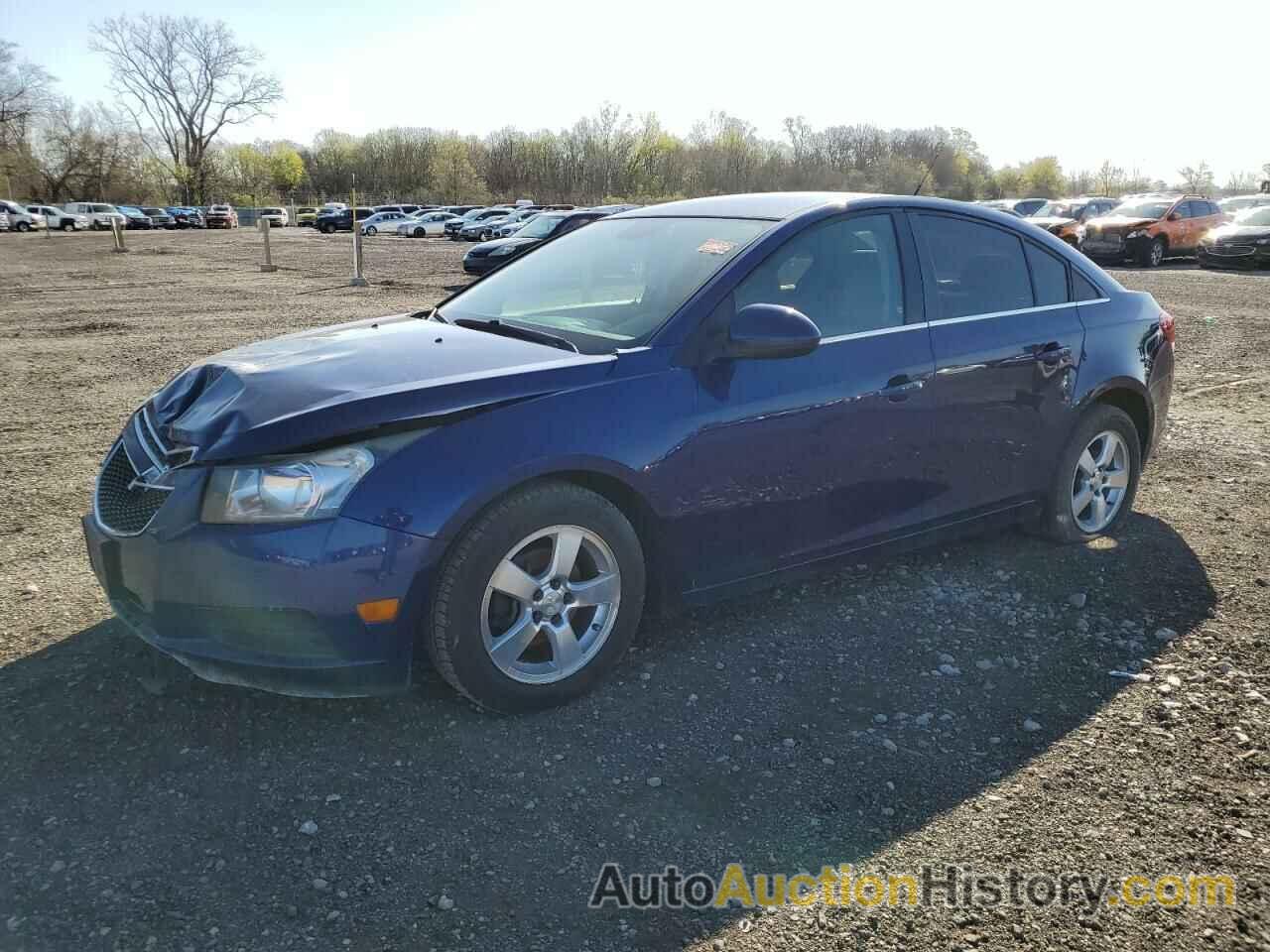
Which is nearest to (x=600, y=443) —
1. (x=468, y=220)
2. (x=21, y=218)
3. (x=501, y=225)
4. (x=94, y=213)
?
(x=501, y=225)

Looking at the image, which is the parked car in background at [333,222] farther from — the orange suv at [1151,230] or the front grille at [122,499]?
the front grille at [122,499]

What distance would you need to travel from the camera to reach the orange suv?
80.0 ft

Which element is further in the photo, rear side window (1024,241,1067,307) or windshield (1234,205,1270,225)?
windshield (1234,205,1270,225)

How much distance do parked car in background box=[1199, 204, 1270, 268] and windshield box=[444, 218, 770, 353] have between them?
78.6ft

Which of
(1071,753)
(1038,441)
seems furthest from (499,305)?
(1071,753)

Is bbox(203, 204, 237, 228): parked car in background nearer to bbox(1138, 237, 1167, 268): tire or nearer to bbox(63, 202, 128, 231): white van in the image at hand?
bbox(63, 202, 128, 231): white van

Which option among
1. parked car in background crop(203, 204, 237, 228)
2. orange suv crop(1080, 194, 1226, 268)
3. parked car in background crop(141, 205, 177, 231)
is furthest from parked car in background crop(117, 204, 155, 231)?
orange suv crop(1080, 194, 1226, 268)

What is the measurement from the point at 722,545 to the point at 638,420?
0.59 meters

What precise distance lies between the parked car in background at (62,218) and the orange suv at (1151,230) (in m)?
57.4

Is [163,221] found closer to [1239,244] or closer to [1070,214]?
[1070,214]

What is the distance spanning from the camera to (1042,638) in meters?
3.89

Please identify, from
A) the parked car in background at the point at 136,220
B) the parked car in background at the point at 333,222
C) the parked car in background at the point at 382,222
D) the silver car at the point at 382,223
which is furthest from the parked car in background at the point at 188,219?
the silver car at the point at 382,223

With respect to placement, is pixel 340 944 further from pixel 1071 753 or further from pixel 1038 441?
pixel 1038 441

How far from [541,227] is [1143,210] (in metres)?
15.5
